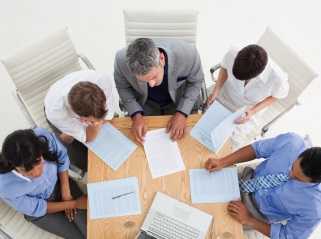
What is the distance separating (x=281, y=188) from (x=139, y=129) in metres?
0.87

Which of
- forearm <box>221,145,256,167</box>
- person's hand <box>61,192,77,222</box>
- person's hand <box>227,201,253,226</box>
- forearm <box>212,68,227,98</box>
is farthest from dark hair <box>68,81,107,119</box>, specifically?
forearm <box>212,68,227,98</box>

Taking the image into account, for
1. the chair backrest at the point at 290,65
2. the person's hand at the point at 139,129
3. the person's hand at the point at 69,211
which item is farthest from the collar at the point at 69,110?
the chair backrest at the point at 290,65

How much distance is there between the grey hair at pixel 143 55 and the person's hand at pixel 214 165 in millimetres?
632

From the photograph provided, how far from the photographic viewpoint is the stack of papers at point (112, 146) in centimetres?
238

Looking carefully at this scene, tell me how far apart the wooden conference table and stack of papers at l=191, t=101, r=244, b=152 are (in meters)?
0.04

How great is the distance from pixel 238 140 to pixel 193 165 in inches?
26.2

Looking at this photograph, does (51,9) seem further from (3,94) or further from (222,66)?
(222,66)

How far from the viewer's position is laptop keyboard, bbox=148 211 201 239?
2.18 meters

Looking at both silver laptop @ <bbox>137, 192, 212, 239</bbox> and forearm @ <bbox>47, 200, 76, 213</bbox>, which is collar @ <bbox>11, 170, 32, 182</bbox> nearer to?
forearm @ <bbox>47, 200, 76, 213</bbox>

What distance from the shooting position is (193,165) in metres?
2.38

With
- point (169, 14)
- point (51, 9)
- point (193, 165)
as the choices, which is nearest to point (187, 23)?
point (169, 14)

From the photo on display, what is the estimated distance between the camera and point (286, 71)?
9.37 feet

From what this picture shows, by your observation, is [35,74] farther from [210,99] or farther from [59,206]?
[210,99]

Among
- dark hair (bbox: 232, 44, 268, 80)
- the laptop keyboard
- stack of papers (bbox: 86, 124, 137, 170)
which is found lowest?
the laptop keyboard
